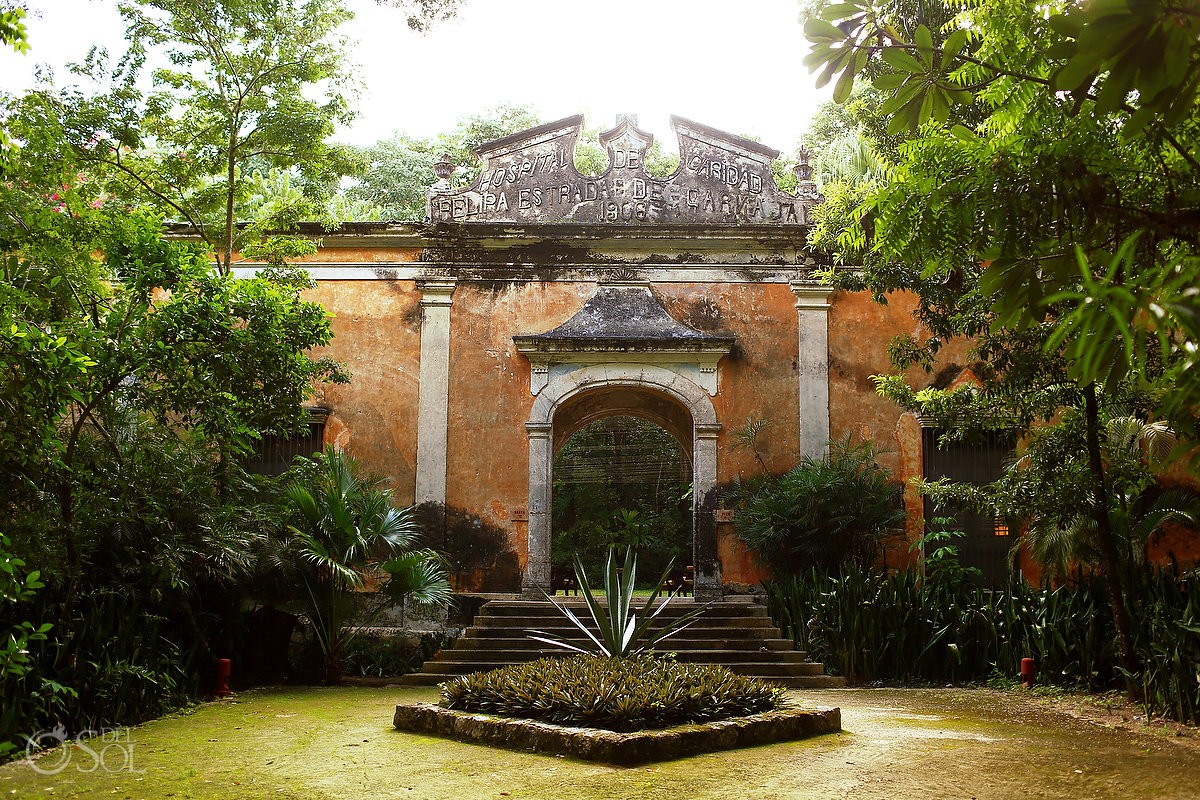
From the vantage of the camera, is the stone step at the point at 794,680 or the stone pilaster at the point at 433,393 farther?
the stone pilaster at the point at 433,393

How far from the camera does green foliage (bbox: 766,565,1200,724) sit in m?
6.83

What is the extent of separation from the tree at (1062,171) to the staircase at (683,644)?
5.12 meters

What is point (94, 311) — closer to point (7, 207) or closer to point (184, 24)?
point (7, 207)

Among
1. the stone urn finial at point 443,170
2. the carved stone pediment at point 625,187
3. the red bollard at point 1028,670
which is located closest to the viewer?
the red bollard at point 1028,670

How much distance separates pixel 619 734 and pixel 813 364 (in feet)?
21.5

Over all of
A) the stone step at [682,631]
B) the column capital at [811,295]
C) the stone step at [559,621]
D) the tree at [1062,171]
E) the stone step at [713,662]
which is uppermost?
the column capital at [811,295]

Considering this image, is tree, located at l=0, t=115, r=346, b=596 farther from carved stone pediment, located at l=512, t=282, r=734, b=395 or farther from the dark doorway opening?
the dark doorway opening

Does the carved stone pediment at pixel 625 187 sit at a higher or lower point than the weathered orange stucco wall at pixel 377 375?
higher

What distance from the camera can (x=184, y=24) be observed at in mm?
8523

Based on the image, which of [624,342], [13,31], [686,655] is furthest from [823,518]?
[13,31]

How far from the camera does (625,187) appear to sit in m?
10.7

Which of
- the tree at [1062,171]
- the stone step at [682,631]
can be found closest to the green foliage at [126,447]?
the stone step at [682,631]

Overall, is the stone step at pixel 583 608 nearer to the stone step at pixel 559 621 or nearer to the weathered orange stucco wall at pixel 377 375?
the stone step at pixel 559 621

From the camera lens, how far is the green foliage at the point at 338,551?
813 cm
